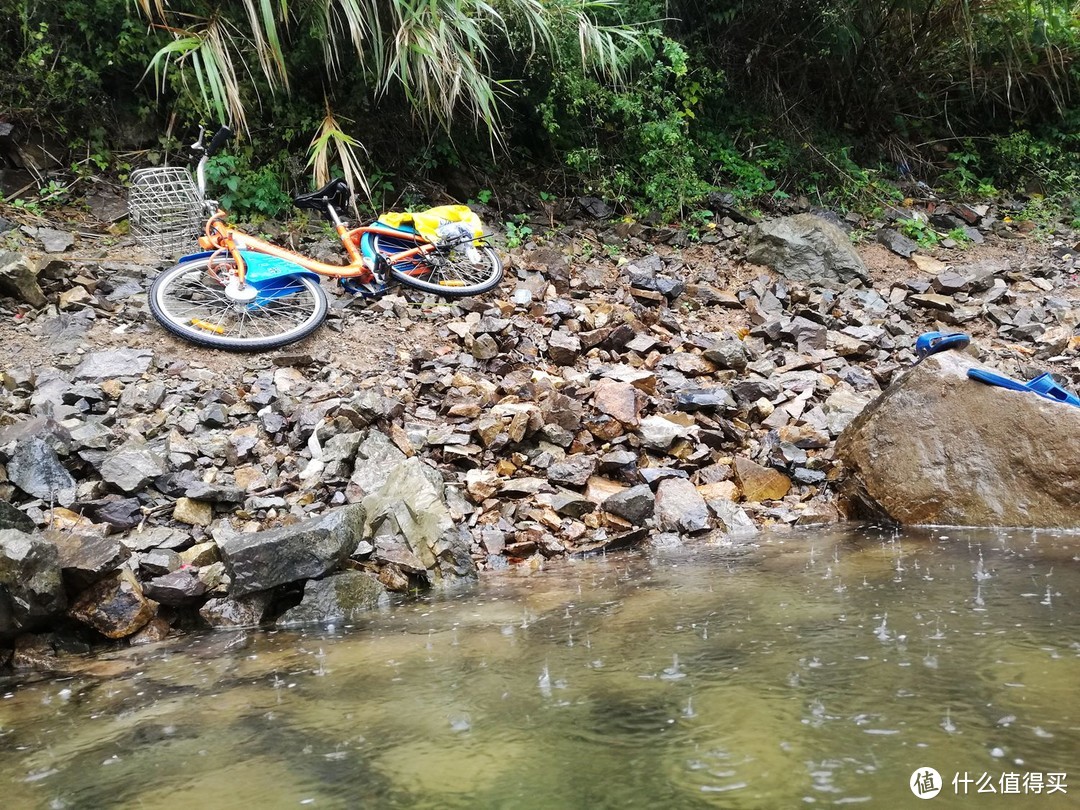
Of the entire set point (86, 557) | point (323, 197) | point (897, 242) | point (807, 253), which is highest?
point (323, 197)

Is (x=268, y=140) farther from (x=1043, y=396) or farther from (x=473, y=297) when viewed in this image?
(x=1043, y=396)

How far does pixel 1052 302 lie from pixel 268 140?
258 inches

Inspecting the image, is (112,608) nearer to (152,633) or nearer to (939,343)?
(152,633)

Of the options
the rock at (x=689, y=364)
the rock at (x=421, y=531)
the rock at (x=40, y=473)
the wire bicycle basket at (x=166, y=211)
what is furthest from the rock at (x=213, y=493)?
the rock at (x=689, y=364)

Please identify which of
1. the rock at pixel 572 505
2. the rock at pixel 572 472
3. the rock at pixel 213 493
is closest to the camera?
the rock at pixel 213 493

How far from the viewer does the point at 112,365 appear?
15.1ft

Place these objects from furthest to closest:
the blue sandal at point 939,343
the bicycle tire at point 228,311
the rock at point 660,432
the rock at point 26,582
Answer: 1. the bicycle tire at point 228,311
2. the rock at point 660,432
3. the blue sandal at point 939,343
4. the rock at point 26,582

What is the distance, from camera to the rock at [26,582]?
269cm

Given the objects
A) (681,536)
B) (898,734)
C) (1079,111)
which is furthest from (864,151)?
(898,734)

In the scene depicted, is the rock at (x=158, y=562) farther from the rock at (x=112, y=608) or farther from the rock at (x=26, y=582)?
the rock at (x=26, y=582)

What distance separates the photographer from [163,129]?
7.14 meters

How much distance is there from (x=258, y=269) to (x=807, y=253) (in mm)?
4518

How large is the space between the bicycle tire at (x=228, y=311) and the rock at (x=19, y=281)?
2.62 feet

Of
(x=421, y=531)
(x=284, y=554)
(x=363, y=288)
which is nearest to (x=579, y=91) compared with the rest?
(x=363, y=288)
